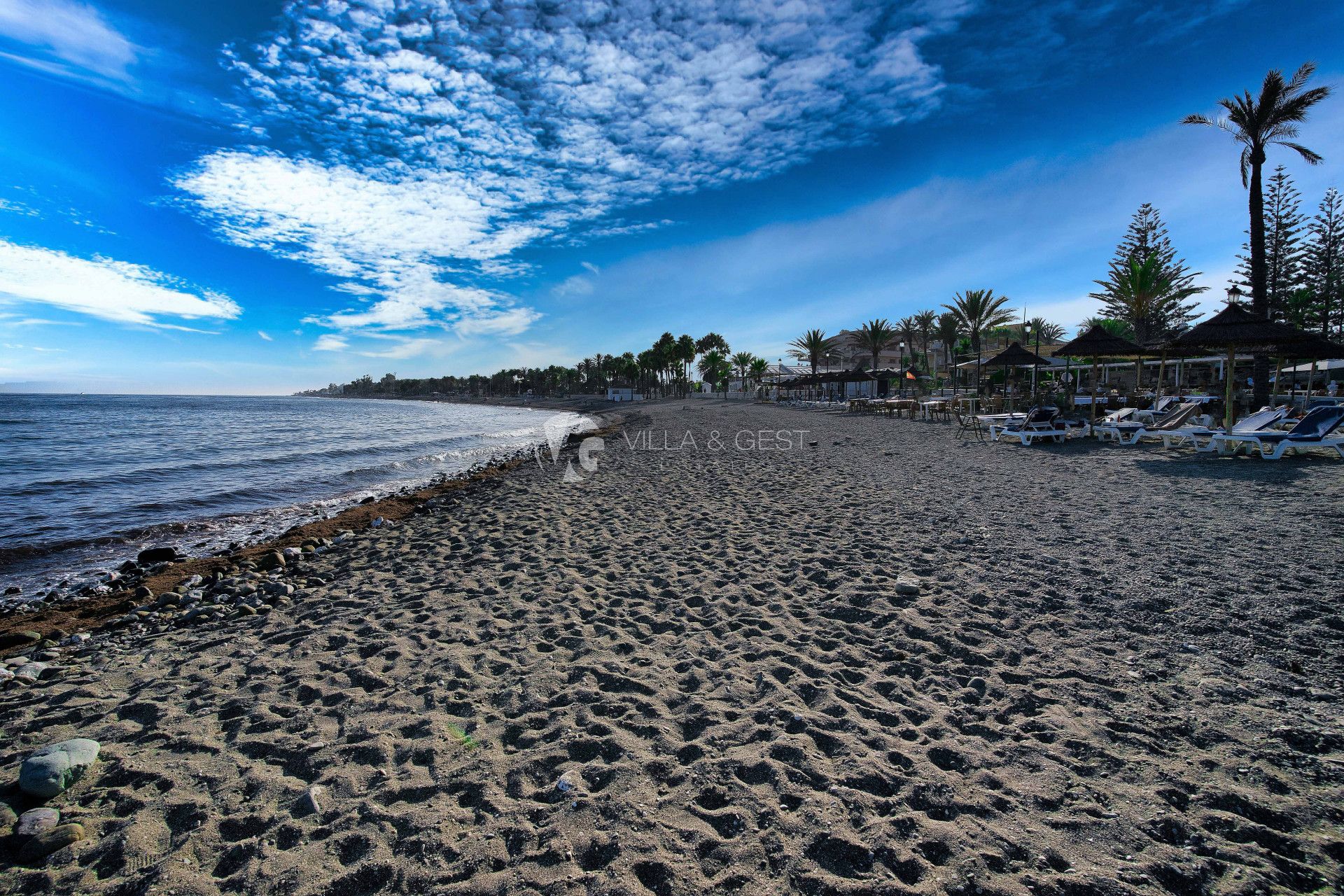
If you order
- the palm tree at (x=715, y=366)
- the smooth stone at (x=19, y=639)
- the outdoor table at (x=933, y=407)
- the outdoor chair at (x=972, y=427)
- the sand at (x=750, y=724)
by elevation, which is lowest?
the smooth stone at (x=19, y=639)

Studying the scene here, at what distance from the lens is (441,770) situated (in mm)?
2523

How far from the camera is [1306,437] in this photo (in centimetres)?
936

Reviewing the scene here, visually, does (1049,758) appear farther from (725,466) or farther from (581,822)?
(725,466)

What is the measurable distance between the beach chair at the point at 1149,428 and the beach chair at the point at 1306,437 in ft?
5.78

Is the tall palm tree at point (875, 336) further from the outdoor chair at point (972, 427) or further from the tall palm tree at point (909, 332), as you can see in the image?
the outdoor chair at point (972, 427)

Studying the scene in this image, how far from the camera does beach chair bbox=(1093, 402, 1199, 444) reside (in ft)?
39.8

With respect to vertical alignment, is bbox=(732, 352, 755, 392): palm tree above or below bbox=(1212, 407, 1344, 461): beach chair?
above

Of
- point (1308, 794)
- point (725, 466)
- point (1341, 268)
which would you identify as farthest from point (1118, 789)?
point (1341, 268)

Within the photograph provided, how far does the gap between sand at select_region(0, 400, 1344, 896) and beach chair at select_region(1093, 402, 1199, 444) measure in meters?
7.72

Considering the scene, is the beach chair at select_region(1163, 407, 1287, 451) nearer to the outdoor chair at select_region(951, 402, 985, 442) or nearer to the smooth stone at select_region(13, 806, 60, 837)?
the outdoor chair at select_region(951, 402, 985, 442)

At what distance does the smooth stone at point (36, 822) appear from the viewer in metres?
2.13

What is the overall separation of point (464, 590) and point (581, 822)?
3.24m

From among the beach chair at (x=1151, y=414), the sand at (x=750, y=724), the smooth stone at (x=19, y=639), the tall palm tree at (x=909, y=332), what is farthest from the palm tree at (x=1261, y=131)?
the tall palm tree at (x=909, y=332)

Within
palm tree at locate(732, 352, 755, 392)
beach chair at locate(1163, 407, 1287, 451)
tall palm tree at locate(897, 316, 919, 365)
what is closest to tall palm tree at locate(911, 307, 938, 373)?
tall palm tree at locate(897, 316, 919, 365)
